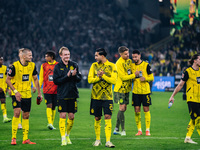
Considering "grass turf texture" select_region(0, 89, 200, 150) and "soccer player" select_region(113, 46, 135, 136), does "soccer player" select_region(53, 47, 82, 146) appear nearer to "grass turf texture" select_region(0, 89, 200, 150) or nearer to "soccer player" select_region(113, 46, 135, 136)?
"grass turf texture" select_region(0, 89, 200, 150)

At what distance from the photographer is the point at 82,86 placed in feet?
126

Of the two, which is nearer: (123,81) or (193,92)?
(193,92)

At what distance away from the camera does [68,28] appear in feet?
161

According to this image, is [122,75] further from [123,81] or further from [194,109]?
[194,109]

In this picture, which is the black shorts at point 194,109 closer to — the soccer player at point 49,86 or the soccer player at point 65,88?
the soccer player at point 65,88

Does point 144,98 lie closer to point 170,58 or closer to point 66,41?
point 170,58

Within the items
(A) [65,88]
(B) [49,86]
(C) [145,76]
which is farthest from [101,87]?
(B) [49,86]

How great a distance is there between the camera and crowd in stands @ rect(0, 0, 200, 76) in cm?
4434

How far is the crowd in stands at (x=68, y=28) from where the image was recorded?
145ft

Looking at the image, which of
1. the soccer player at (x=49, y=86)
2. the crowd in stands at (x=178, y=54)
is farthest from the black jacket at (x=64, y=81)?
the crowd in stands at (x=178, y=54)

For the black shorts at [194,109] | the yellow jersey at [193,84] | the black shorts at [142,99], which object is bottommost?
the black shorts at [194,109]

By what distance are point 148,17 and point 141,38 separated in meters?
2.76

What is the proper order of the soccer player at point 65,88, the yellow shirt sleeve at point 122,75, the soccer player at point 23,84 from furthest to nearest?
the yellow shirt sleeve at point 122,75
the soccer player at point 23,84
the soccer player at point 65,88

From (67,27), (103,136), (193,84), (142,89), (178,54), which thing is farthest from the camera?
(67,27)
